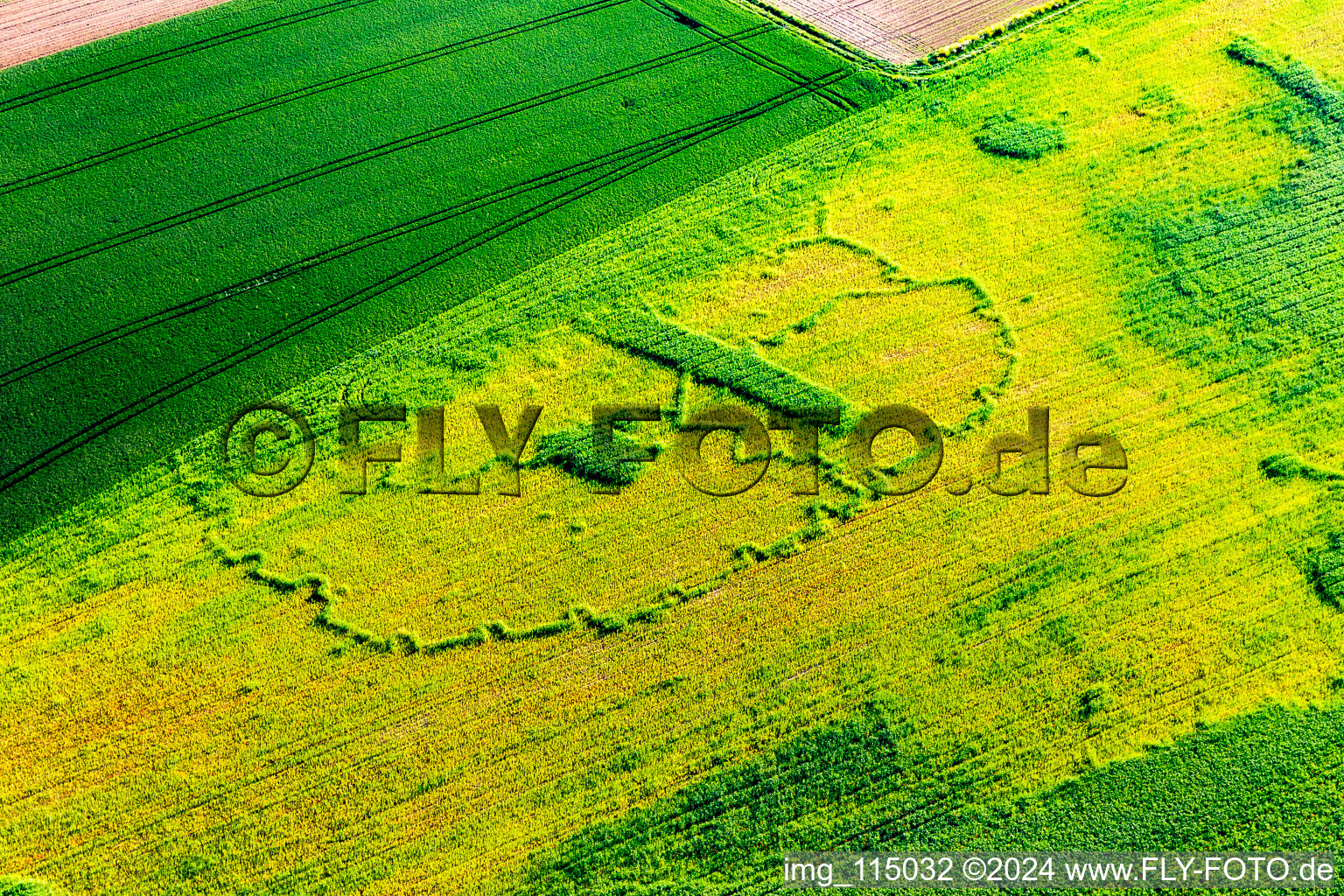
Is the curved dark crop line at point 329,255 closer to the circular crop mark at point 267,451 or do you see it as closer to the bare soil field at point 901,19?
the circular crop mark at point 267,451

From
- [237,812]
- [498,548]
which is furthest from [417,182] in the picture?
[237,812]

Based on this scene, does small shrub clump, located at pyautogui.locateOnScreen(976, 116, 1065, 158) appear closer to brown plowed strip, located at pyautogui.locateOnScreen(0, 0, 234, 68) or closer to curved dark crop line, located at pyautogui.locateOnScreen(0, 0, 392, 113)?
curved dark crop line, located at pyautogui.locateOnScreen(0, 0, 392, 113)

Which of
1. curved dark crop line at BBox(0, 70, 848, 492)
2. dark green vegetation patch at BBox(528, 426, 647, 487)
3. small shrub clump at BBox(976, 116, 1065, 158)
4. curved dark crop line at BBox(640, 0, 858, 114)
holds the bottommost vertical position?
dark green vegetation patch at BBox(528, 426, 647, 487)

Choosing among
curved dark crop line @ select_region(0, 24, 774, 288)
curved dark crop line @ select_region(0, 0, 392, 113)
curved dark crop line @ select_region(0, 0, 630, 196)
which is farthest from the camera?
curved dark crop line @ select_region(0, 0, 392, 113)

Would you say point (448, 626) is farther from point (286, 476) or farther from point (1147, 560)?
point (1147, 560)

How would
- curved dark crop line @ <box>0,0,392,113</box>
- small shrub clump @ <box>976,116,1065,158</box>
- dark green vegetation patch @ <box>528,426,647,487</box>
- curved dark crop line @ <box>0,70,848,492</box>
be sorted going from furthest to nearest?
curved dark crop line @ <box>0,0,392,113</box> < small shrub clump @ <box>976,116,1065,158</box> < curved dark crop line @ <box>0,70,848,492</box> < dark green vegetation patch @ <box>528,426,647,487</box>

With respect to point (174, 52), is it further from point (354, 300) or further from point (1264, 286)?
point (1264, 286)

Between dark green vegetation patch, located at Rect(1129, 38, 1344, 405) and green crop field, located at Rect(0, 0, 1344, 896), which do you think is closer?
green crop field, located at Rect(0, 0, 1344, 896)

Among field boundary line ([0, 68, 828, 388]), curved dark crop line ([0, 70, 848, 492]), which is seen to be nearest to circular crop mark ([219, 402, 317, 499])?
curved dark crop line ([0, 70, 848, 492])
